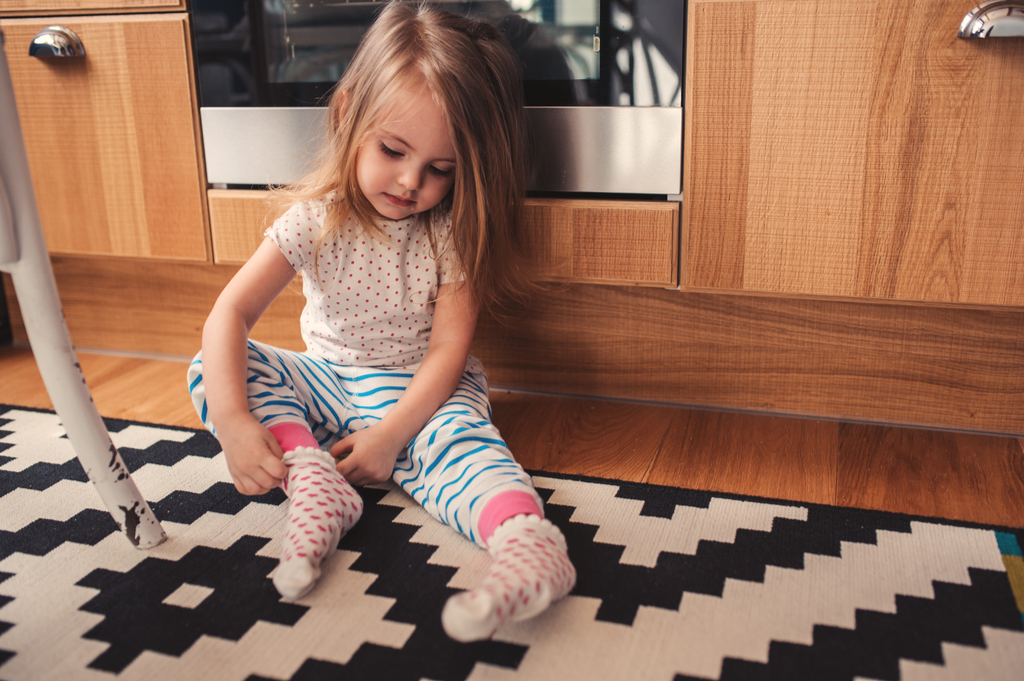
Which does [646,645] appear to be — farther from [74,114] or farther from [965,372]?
[74,114]

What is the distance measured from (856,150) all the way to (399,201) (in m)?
0.52

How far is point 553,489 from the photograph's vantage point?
3.01ft

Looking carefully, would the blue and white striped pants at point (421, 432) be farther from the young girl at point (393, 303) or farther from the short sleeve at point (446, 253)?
the short sleeve at point (446, 253)

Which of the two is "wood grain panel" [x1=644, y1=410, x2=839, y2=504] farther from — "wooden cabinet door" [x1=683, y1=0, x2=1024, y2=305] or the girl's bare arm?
the girl's bare arm

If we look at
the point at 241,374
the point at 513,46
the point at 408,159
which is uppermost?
the point at 513,46

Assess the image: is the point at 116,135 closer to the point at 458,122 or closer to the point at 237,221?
the point at 237,221

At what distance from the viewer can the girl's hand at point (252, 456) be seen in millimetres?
840

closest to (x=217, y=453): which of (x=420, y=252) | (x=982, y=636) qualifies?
(x=420, y=252)

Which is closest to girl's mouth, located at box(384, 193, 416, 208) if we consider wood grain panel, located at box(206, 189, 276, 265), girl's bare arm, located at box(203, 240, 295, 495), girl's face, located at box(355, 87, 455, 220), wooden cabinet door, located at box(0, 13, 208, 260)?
girl's face, located at box(355, 87, 455, 220)

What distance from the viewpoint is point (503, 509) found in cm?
76

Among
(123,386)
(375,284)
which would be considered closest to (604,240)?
(375,284)

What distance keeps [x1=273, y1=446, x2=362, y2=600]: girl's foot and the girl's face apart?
0.31 meters

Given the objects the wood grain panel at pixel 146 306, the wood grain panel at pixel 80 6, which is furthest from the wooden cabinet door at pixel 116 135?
the wood grain panel at pixel 146 306

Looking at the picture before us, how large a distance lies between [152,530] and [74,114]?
2.34 ft
